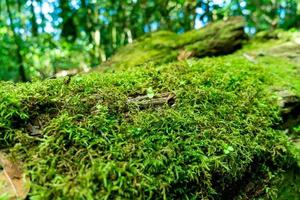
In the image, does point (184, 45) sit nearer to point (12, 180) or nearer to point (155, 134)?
point (155, 134)

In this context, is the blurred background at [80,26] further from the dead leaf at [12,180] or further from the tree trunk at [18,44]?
the dead leaf at [12,180]

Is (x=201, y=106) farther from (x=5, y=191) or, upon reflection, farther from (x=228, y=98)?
(x=5, y=191)

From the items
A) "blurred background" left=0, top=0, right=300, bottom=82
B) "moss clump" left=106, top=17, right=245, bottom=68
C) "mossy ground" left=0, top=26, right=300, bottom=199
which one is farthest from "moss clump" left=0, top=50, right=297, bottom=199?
"blurred background" left=0, top=0, right=300, bottom=82

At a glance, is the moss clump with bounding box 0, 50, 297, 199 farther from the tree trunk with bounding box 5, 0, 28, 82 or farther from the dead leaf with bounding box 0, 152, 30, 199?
the tree trunk with bounding box 5, 0, 28, 82

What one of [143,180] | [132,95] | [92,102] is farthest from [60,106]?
[143,180]

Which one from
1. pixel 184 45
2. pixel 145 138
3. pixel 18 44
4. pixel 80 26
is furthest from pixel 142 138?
pixel 80 26

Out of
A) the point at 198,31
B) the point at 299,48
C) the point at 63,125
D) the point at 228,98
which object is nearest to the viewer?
the point at 63,125

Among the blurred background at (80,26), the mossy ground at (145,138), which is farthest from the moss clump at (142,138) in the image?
the blurred background at (80,26)
